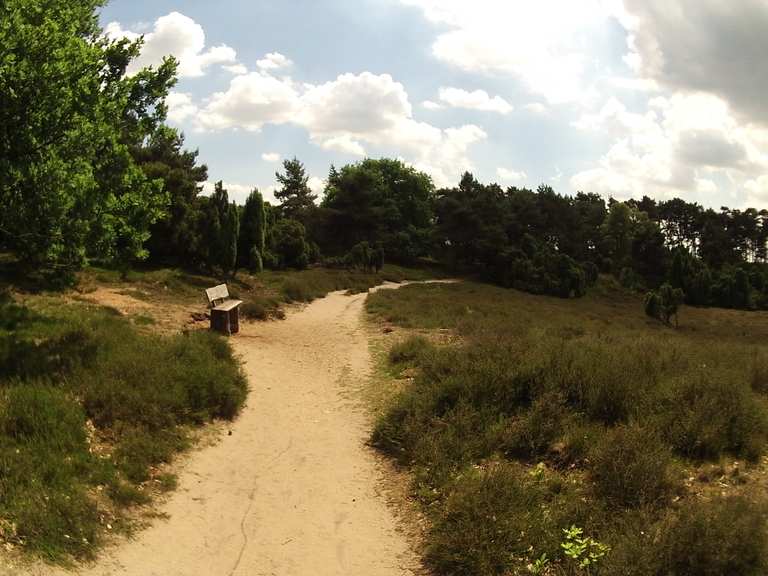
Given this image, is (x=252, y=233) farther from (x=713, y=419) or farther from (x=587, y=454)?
(x=713, y=419)

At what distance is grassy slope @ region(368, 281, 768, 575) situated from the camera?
15.6 feet

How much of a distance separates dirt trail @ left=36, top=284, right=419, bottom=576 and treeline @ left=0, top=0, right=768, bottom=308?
461cm

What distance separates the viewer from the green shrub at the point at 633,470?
5672 millimetres

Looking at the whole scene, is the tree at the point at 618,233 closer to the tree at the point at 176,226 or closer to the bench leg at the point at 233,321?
the tree at the point at 176,226

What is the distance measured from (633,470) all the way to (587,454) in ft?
3.50

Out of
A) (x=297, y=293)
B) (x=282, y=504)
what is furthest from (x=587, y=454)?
(x=297, y=293)

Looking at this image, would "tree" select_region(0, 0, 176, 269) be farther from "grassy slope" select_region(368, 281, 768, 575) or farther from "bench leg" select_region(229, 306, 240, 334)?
"grassy slope" select_region(368, 281, 768, 575)

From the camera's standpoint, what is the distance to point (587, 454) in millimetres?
6887

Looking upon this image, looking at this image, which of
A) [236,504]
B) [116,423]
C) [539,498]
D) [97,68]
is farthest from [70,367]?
[539,498]

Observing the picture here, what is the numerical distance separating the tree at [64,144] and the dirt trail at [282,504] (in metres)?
4.12

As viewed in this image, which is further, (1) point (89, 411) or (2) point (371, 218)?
(2) point (371, 218)

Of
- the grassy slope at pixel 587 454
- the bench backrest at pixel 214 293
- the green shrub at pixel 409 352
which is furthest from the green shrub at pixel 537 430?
the bench backrest at pixel 214 293

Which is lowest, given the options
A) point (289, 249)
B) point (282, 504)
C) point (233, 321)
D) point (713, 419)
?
point (282, 504)

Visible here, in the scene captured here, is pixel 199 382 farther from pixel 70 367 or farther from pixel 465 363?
pixel 465 363
